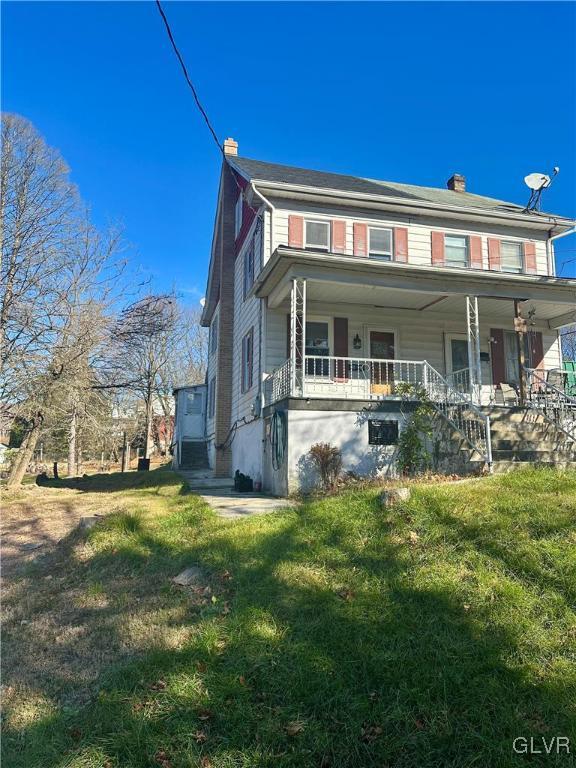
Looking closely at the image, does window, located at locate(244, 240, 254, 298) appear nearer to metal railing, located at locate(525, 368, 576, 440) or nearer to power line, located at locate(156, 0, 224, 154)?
power line, located at locate(156, 0, 224, 154)

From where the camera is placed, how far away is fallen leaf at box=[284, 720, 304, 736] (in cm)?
286

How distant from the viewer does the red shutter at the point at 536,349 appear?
48.1 feet

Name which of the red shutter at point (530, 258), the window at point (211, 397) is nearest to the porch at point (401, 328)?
the red shutter at point (530, 258)

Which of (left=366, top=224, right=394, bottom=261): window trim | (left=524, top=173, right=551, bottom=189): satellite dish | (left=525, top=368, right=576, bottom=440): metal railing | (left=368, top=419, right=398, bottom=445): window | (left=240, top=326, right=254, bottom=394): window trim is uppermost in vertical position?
(left=524, top=173, right=551, bottom=189): satellite dish

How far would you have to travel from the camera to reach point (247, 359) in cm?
1464

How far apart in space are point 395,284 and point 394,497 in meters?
6.54

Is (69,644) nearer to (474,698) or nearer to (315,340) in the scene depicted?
(474,698)

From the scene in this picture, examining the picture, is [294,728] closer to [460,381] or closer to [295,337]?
[295,337]

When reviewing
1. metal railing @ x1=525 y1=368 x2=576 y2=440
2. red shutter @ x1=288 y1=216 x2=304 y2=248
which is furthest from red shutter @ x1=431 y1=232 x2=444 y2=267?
metal railing @ x1=525 y1=368 x2=576 y2=440

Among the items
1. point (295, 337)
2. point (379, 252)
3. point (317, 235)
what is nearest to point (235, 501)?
point (295, 337)

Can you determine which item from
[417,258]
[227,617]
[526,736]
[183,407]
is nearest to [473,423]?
[417,258]

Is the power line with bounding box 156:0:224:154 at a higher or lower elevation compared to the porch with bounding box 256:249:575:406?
higher

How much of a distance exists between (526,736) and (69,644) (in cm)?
337

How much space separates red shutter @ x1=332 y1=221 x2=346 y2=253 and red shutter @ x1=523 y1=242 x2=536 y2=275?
17.7 ft
